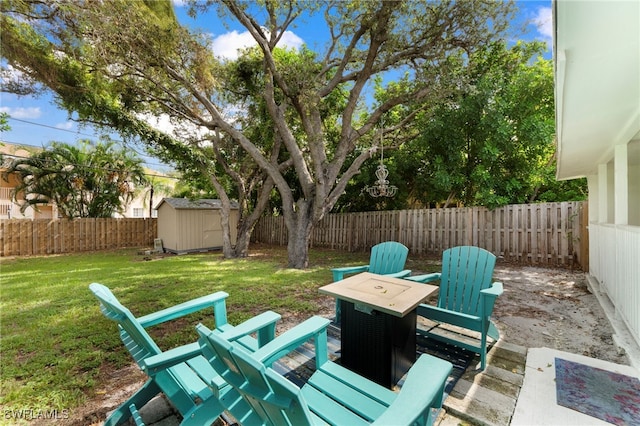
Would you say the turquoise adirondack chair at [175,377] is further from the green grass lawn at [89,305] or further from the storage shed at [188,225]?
the storage shed at [188,225]

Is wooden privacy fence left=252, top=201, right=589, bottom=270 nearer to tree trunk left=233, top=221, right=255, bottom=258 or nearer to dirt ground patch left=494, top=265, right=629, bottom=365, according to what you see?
dirt ground patch left=494, top=265, right=629, bottom=365

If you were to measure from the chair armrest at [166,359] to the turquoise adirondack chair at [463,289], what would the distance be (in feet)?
6.81

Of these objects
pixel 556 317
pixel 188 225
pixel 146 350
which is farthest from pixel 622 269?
pixel 188 225

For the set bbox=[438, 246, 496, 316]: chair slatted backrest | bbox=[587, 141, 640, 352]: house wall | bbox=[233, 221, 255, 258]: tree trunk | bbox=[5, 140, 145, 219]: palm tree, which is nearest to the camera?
bbox=[587, 141, 640, 352]: house wall

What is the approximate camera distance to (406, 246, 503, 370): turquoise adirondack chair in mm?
2531

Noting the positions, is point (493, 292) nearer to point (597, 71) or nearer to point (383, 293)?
point (383, 293)

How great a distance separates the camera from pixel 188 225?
37.4 feet

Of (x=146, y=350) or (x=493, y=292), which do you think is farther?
(x=493, y=292)

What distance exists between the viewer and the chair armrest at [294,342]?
155 cm

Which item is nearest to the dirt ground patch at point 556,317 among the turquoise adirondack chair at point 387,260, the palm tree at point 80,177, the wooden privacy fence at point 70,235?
the turquoise adirondack chair at point 387,260

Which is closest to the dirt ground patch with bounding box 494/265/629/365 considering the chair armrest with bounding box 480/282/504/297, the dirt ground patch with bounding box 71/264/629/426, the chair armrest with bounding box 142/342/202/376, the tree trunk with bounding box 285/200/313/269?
the dirt ground patch with bounding box 71/264/629/426

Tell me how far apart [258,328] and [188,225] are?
35.2 feet

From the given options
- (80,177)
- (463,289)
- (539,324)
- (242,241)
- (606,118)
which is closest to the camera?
(606,118)

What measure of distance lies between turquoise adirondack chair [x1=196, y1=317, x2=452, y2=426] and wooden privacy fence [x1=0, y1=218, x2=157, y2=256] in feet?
43.5
